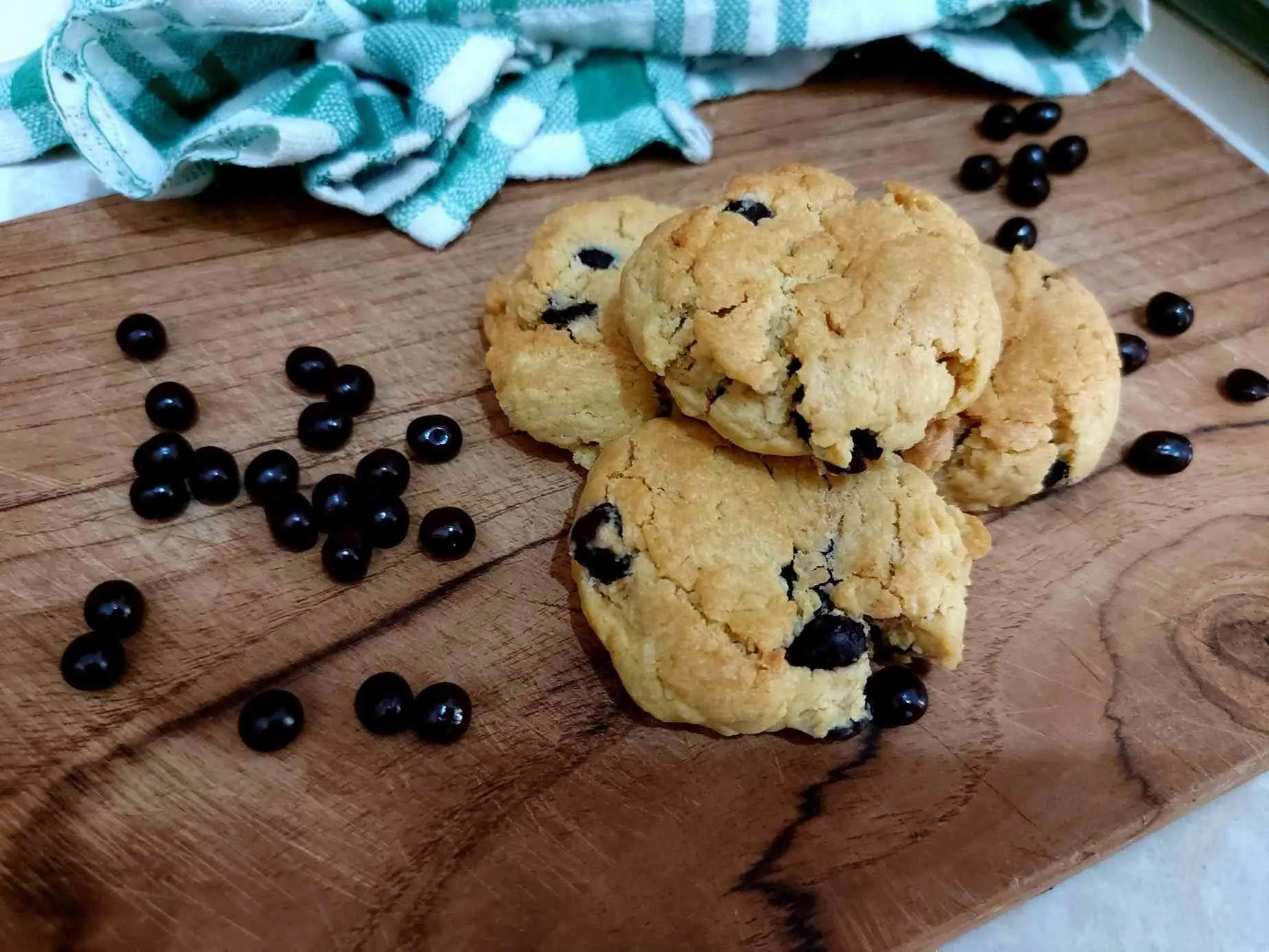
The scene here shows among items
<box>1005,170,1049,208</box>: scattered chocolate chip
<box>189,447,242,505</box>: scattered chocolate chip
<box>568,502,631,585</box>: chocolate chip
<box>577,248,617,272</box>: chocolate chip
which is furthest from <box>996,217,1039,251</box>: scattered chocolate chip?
<box>189,447,242,505</box>: scattered chocolate chip

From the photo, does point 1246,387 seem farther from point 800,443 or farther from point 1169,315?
point 800,443

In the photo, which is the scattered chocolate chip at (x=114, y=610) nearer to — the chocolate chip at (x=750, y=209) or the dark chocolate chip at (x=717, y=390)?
the dark chocolate chip at (x=717, y=390)

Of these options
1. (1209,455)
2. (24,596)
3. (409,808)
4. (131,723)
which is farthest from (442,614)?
(1209,455)

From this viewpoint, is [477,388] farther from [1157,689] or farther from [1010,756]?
[1157,689]

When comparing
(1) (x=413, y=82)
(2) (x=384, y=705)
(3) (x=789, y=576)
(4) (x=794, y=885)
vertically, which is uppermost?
(1) (x=413, y=82)

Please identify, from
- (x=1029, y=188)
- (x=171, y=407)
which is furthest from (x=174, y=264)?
(x=1029, y=188)
